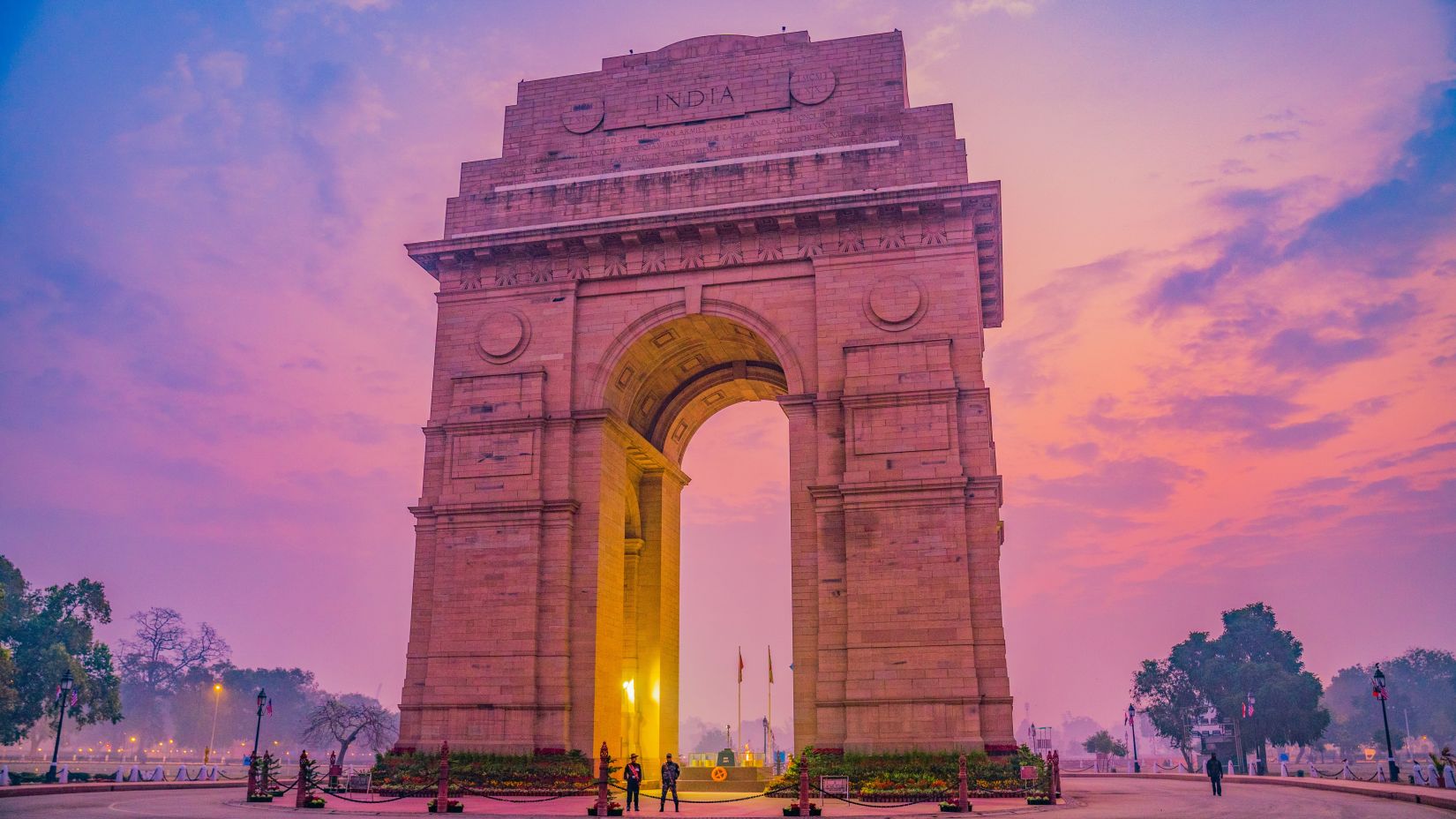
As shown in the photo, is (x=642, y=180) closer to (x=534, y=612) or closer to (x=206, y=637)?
(x=534, y=612)

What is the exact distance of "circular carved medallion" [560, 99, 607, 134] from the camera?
1271 inches

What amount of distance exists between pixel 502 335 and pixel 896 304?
10.9 meters

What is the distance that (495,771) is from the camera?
83.0 ft

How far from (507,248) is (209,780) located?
76.4 ft

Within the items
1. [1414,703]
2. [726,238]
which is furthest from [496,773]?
[1414,703]

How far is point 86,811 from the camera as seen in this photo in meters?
20.3

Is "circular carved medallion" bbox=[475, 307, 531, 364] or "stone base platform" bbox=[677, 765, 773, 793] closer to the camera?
"circular carved medallion" bbox=[475, 307, 531, 364]

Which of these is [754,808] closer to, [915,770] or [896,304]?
[915,770]

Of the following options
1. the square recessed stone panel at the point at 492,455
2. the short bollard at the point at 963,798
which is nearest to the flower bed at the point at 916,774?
the short bollard at the point at 963,798

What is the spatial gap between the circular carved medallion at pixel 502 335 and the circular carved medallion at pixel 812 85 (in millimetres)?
10127

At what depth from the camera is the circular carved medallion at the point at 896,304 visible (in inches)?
1099

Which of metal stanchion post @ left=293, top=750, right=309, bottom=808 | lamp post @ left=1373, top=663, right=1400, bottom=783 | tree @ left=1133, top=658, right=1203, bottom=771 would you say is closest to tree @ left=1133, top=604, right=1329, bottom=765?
tree @ left=1133, top=658, right=1203, bottom=771

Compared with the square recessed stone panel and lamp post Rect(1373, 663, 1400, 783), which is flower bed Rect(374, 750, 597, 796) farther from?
lamp post Rect(1373, 663, 1400, 783)

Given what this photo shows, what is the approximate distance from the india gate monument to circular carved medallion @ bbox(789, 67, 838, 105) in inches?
4.0
